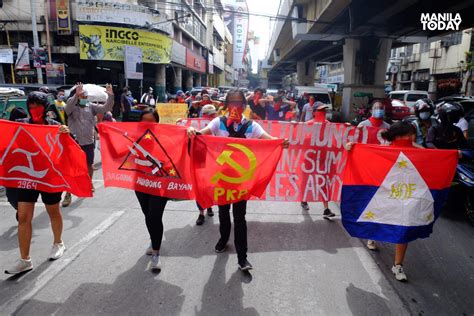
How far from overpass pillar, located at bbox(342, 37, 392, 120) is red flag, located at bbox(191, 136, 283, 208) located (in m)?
18.4

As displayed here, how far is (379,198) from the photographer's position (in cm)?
362

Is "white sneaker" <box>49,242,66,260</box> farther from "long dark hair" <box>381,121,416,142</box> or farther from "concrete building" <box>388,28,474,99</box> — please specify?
"concrete building" <box>388,28,474,99</box>

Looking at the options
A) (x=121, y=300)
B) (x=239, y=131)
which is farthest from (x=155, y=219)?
(x=239, y=131)

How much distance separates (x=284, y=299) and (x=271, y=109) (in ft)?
25.5

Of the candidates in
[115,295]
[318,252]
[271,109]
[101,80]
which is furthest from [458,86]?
[115,295]

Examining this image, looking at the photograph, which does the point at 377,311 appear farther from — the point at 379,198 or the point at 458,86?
the point at 458,86

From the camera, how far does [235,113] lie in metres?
3.90

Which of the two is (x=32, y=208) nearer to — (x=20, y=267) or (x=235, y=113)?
(x=20, y=267)

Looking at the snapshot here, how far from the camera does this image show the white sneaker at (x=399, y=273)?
11.9 ft

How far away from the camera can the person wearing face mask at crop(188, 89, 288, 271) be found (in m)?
3.71

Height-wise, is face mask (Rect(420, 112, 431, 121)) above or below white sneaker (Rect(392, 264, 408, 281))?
above

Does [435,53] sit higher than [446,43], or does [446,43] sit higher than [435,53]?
[446,43]

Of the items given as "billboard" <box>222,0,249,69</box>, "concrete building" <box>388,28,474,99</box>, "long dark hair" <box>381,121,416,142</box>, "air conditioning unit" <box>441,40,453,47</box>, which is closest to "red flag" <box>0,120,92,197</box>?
"long dark hair" <box>381,121,416,142</box>

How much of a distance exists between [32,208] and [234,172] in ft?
6.85
